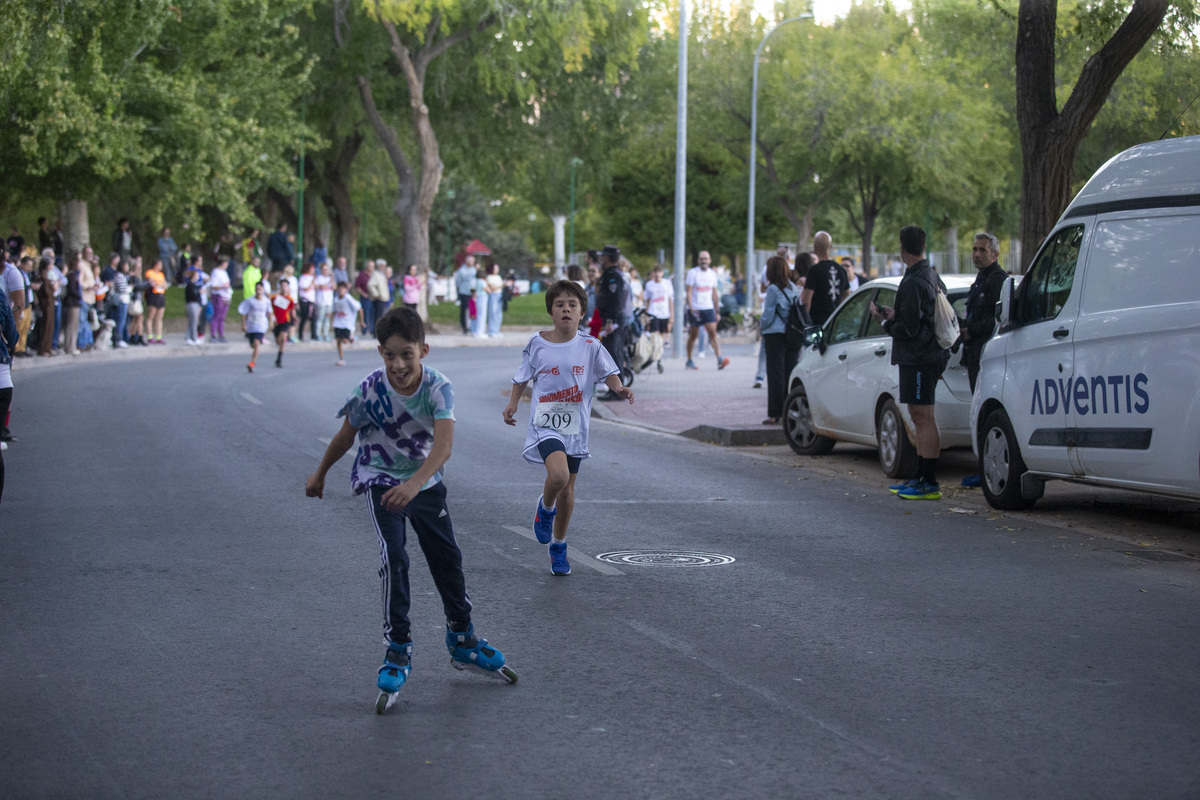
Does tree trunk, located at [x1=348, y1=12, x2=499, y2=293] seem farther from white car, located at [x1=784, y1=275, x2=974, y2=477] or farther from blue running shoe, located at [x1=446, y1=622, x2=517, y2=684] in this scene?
blue running shoe, located at [x1=446, y1=622, x2=517, y2=684]

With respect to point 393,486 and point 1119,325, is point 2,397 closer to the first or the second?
point 393,486

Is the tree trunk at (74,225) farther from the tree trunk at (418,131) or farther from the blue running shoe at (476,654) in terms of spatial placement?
the blue running shoe at (476,654)

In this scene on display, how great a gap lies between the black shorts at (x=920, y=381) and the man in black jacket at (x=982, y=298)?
1.40ft

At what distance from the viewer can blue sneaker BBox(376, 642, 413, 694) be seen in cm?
526

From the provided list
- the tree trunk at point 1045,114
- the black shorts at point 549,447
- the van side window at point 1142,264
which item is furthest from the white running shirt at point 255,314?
the van side window at point 1142,264

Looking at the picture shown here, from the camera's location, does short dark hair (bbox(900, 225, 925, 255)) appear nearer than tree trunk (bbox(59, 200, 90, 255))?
Yes

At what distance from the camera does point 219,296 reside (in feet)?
106

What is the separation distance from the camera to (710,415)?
17.5m

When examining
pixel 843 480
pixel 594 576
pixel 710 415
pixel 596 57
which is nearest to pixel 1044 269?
pixel 843 480

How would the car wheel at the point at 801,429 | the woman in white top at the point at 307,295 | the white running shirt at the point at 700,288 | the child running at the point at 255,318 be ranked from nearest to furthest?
the car wheel at the point at 801,429 → the child running at the point at 255,318 → the white running shirt at the point at 700,288 → the woman in white top at the point at 307,295

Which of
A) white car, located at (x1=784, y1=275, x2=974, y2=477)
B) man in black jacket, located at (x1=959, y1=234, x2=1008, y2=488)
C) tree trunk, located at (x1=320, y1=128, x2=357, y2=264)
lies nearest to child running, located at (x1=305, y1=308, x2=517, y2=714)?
man in black jacket, located at (x1=959, y1=234, x2=1008, y2=488)

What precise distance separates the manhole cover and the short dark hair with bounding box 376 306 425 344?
327 cm

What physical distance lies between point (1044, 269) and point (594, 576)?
4.13m

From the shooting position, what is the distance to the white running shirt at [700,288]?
82.3 ft
